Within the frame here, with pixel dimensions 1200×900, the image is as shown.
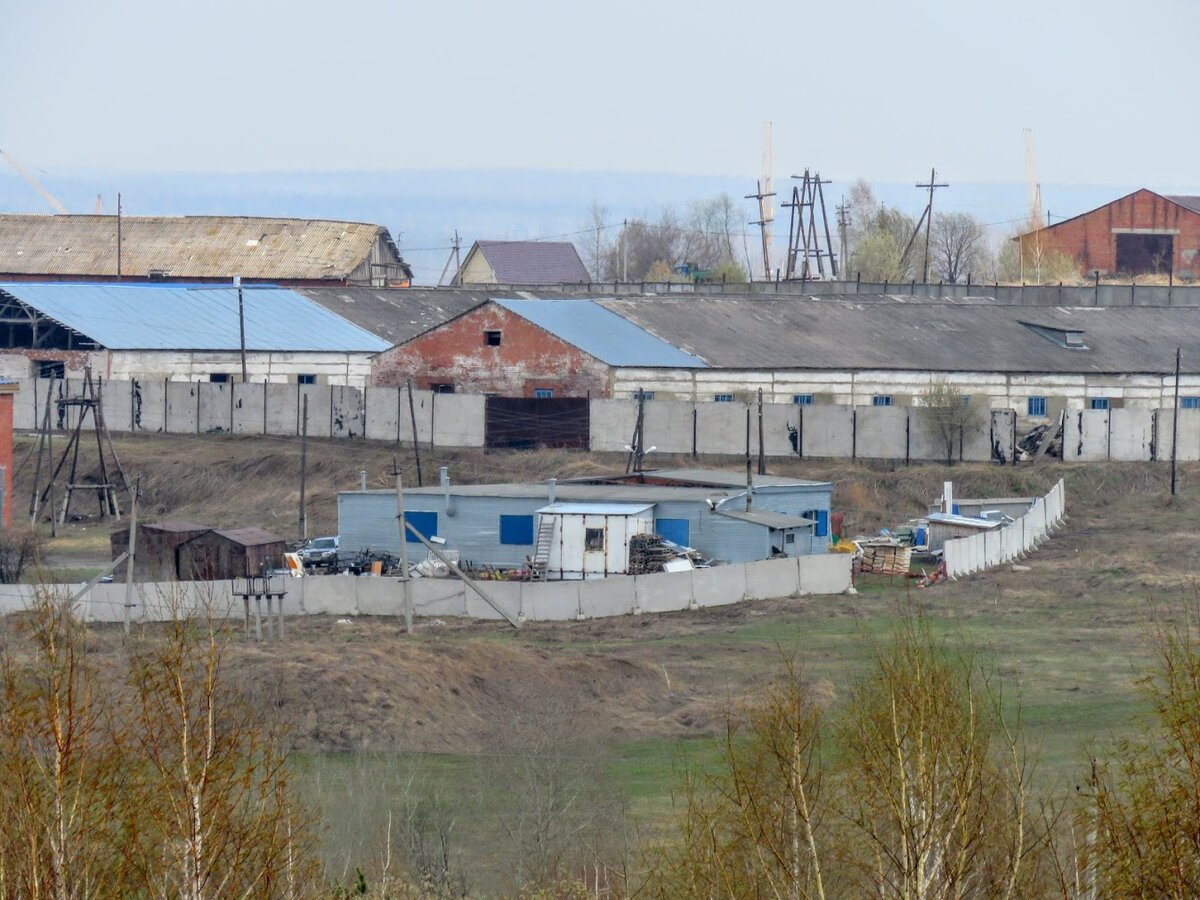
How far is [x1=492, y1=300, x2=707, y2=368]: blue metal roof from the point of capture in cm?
5975

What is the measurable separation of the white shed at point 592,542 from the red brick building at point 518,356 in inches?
766

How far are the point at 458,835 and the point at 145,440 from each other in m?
38.9

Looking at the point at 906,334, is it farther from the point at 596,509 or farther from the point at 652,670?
the point at 652,670

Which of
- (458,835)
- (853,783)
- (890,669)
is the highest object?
(890,669)

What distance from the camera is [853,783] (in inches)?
557

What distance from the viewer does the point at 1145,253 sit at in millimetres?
99688

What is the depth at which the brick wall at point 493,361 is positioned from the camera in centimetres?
5944

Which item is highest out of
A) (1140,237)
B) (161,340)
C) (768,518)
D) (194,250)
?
(1140,237)

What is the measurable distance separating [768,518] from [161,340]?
3173 cm

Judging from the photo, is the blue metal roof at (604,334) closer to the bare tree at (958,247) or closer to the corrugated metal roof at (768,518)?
the corrugated metal roof at (768,518)

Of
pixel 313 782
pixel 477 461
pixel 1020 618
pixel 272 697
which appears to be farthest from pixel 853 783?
pixel 477 461

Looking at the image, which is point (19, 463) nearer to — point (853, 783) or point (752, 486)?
point (752, 486)

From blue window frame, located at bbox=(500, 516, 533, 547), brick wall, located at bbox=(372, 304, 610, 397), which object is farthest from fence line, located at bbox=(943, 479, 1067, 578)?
brick wall, located at bbox=(372, 304, 610, 397)

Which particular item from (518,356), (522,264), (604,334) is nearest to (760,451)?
(518,356)
